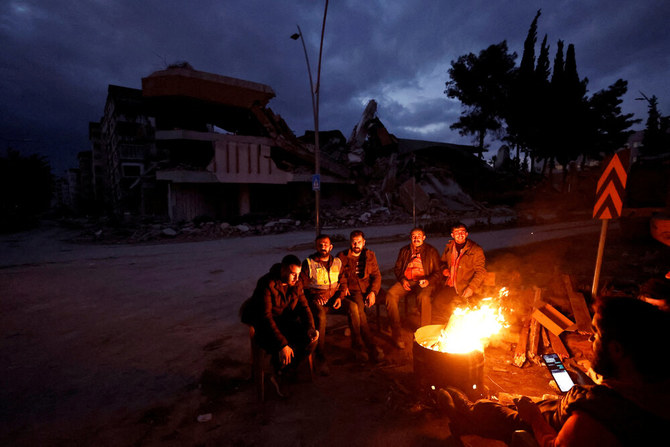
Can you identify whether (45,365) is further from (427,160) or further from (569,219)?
(427,160)

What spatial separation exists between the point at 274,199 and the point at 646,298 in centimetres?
2747

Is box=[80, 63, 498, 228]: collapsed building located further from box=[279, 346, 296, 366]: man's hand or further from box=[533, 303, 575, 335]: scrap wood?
box=[279, 346, 296, 366]: man's hand

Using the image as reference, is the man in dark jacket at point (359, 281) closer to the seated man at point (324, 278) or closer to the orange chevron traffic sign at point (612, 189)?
the seated man at point (324, 278)

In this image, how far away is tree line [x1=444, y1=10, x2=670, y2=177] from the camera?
30.2m

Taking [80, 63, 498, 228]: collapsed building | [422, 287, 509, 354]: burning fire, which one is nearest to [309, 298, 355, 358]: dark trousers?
[422, 287, 509, 354]: burning fire

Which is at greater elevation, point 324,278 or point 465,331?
point 324,278

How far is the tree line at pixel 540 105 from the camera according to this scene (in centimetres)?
3022

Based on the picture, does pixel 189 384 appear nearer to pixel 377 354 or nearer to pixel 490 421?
pixel 377 354

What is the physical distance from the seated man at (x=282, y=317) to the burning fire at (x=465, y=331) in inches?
59.0

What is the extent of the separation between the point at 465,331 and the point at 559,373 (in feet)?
3.15

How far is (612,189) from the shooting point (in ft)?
15.8

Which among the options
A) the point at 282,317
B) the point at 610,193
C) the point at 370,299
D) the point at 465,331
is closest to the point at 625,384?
the point at 465,331

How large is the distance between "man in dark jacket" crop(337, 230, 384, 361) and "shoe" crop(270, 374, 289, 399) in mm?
1266

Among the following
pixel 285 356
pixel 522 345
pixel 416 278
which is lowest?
pixel 522 345
